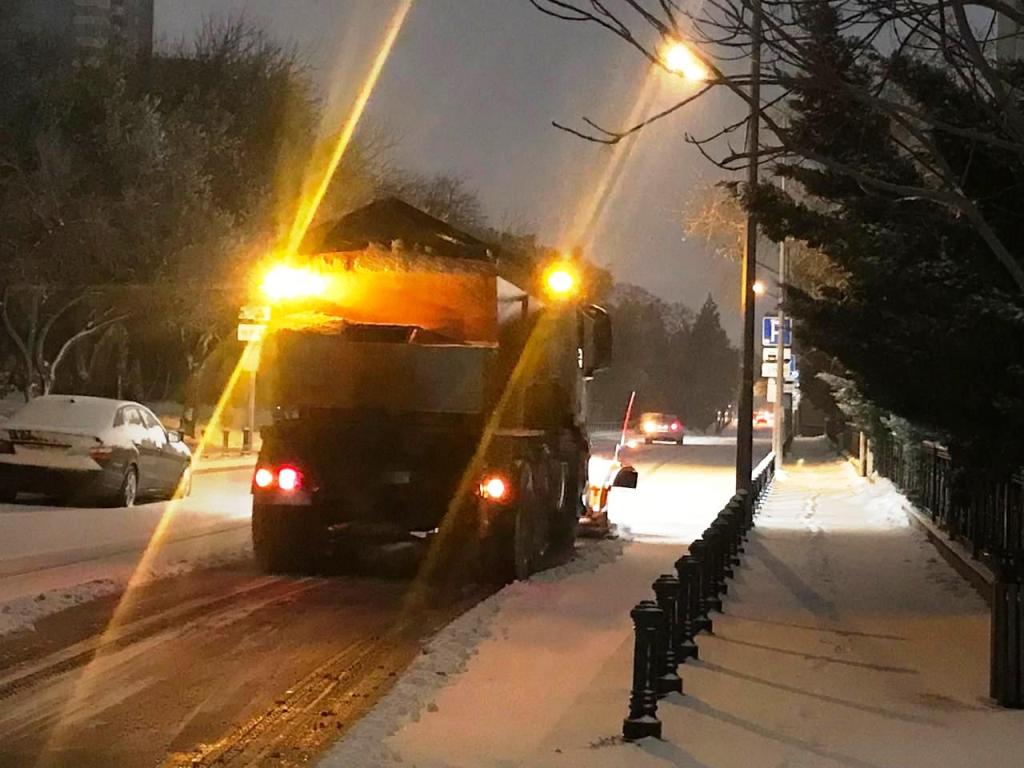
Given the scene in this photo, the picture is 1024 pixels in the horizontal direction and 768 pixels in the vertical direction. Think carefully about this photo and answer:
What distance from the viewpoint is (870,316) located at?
11695mm

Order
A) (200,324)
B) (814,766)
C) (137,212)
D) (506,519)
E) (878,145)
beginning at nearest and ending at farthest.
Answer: (814,766) < (878,145) < (506,519) < (137,212) < (200,324)

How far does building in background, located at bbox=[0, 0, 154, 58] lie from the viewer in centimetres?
3422

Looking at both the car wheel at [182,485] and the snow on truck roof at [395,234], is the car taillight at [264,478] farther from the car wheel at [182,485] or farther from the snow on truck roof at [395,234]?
the car wheel at [182,485]

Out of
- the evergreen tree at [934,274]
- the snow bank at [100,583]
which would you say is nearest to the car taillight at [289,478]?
the snow bank at [100,583]

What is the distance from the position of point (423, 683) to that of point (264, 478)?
18.0 feet

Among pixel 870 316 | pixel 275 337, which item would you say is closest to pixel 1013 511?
pixel 870 316

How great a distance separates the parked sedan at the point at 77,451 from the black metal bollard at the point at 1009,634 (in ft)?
40.5

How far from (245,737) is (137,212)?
22.5 m

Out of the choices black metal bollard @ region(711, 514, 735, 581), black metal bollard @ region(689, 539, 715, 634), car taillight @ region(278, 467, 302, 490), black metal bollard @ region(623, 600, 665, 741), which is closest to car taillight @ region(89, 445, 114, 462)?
car taillight @ region(278, 467, 302, 490)

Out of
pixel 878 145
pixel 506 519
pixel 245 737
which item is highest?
pixel 878 145

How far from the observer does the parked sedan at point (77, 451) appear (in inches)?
671

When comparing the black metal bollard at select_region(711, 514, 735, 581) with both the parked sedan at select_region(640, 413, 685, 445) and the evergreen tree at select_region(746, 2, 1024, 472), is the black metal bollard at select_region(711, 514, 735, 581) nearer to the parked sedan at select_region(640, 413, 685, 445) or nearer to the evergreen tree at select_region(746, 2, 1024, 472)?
the evergreen tree at select_region(746, 2, 1024, 472)

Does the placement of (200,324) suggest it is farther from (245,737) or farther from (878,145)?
(245,737)

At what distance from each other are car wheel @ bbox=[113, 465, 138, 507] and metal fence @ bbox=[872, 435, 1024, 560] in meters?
10.3
